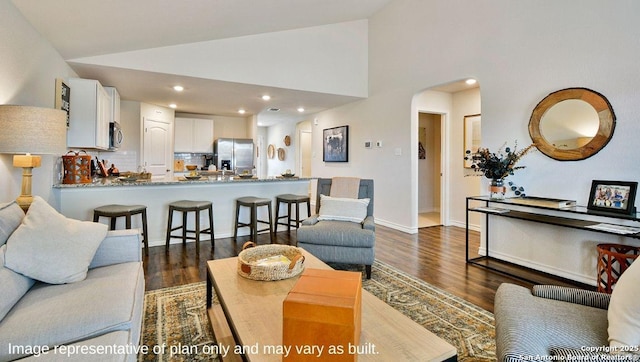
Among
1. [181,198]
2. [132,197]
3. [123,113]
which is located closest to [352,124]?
[181,198]

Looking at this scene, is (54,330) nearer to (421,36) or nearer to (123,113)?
(421,36)

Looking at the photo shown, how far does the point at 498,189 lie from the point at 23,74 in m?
4.47

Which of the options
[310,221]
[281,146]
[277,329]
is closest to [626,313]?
[277,329]

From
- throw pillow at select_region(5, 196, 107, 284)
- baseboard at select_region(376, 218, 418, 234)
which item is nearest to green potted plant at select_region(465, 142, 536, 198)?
baseboard at select_region(376, 218, 418, 234)

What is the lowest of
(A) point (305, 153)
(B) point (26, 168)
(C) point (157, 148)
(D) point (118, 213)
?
(D) point (118, 213)

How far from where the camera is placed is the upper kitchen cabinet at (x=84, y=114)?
3658 mm

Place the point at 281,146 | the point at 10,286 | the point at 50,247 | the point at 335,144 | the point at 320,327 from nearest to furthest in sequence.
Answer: the point at 320,327 → the point at 10,286 → the point at 50,247 → the point at 335,144 → the point at 281,146

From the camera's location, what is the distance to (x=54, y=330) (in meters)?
1.21

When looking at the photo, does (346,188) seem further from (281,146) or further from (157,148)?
(281,146)

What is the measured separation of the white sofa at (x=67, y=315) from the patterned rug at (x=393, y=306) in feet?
1.39

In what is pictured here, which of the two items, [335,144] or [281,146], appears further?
[281,146]

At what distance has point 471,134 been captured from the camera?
521cm

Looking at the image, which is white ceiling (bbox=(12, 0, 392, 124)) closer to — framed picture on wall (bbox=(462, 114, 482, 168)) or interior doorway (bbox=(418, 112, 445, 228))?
interior doorway (bbox=(418, 112, 445, 228))

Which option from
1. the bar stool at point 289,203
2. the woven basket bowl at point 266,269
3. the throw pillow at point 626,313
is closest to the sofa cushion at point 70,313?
the woven basket bowl at point 266,269
